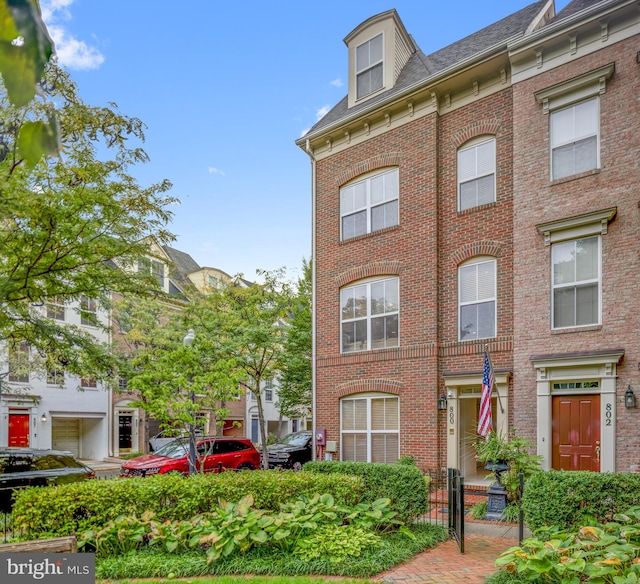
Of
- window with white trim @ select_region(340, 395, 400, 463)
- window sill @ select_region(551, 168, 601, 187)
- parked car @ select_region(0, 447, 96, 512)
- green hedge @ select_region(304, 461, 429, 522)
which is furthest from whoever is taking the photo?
window with white trim @ select_region(340, 395, 400, 463)

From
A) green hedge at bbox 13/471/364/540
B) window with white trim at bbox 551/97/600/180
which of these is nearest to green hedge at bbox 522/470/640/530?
green hedge at bbox 13/471/364/540

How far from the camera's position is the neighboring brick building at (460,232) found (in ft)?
36.3

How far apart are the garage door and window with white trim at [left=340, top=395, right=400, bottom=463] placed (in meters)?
18.5

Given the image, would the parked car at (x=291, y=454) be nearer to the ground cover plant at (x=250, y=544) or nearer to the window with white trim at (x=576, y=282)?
the window with white trim at (x=576, y=282)

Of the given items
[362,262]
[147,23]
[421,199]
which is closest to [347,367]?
[362,262]

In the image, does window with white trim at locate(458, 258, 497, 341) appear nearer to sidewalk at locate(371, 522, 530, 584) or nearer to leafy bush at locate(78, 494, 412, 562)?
sidewalk at locate(371, 522, 530, 584)

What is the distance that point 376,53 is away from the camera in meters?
15.8

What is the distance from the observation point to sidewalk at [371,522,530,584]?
6559 millimetres

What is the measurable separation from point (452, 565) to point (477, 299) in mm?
6946

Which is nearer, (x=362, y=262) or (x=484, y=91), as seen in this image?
(x=484, y=91)

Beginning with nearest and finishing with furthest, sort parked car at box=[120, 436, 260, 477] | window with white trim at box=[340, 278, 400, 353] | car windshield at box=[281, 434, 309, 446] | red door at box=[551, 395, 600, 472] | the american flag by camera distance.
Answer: the american flag
red door at box=[551, 395, 600, 472]
window with white trim at box=[340, 278, 400, 353]
parked car at box=[120, 436, 260, 477]
car windshield at box=[281, 434, 309, 446]

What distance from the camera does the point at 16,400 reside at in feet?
80.8

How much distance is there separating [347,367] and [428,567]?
321 inches

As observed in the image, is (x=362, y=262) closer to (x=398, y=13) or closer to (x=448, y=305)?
(x=448, y=305)
